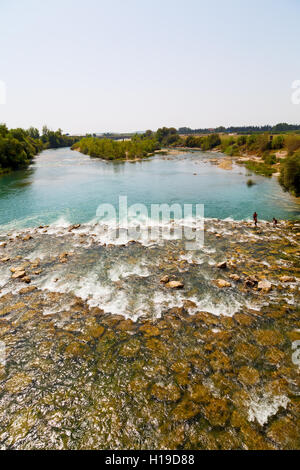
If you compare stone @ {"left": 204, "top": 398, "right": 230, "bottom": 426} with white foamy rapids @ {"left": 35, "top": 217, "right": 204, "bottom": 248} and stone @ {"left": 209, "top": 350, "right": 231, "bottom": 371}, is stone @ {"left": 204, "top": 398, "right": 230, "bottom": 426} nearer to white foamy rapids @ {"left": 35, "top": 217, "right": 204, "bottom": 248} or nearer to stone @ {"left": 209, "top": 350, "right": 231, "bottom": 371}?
stone @ {"left": 209, "top": 350, "right": 231, "bottom": 371}

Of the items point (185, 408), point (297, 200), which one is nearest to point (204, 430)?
point (185, 408)

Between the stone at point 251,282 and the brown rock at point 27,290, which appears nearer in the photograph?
the brown rock at point 27,290

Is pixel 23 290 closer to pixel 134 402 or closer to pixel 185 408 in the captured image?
pixel 134 402

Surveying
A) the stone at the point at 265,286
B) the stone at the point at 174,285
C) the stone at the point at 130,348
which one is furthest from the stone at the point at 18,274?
the stone at the point at 265,286

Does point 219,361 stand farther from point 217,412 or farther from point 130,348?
point 130,348

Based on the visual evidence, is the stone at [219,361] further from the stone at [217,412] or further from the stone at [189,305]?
the stone at [189,305]

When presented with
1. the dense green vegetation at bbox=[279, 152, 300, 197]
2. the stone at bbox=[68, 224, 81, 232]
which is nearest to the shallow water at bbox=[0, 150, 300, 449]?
the stone at bbox=[68, 224, 81, 232]
